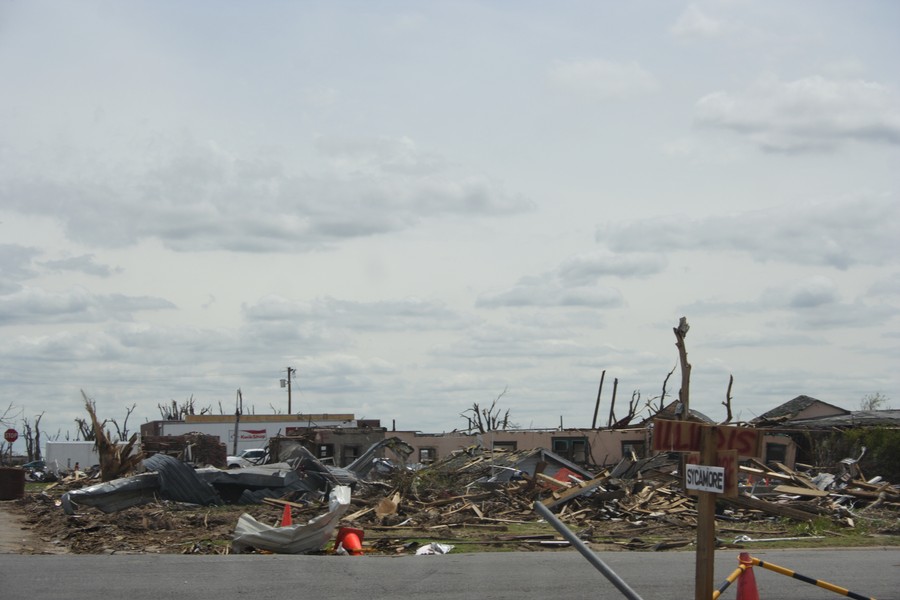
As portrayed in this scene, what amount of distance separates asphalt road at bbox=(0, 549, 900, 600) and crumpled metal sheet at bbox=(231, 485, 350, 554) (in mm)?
797

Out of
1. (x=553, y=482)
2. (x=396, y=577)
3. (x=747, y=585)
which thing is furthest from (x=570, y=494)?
(x=747, y=585)

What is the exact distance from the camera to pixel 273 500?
26.5 m

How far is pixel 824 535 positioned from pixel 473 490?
31.6 feet

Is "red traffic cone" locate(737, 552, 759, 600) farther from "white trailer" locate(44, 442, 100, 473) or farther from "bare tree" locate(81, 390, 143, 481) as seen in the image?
"white trailer" locate(44, 442, 100, 473)

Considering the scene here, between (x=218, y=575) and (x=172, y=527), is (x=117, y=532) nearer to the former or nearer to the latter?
(x=172, y=527)

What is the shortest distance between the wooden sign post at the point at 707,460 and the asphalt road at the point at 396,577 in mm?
4294

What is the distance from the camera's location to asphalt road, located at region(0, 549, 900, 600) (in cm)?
1192

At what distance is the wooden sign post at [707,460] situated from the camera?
7.62m

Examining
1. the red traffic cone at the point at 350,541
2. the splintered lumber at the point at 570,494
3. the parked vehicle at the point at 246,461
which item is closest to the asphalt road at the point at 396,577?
the red traffic cone at the point at 350,541

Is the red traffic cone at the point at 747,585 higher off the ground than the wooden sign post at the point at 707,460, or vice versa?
the wooden sign post at the point at 707,460

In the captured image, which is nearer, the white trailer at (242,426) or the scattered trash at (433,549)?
the scattered trash at (433,549)

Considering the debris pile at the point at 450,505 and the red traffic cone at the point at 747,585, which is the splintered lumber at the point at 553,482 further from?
the red traffic cone at the point at 747,585

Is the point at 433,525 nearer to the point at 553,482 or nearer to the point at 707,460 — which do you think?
the point at 553,482

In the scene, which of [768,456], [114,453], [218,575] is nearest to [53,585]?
[218,575]
